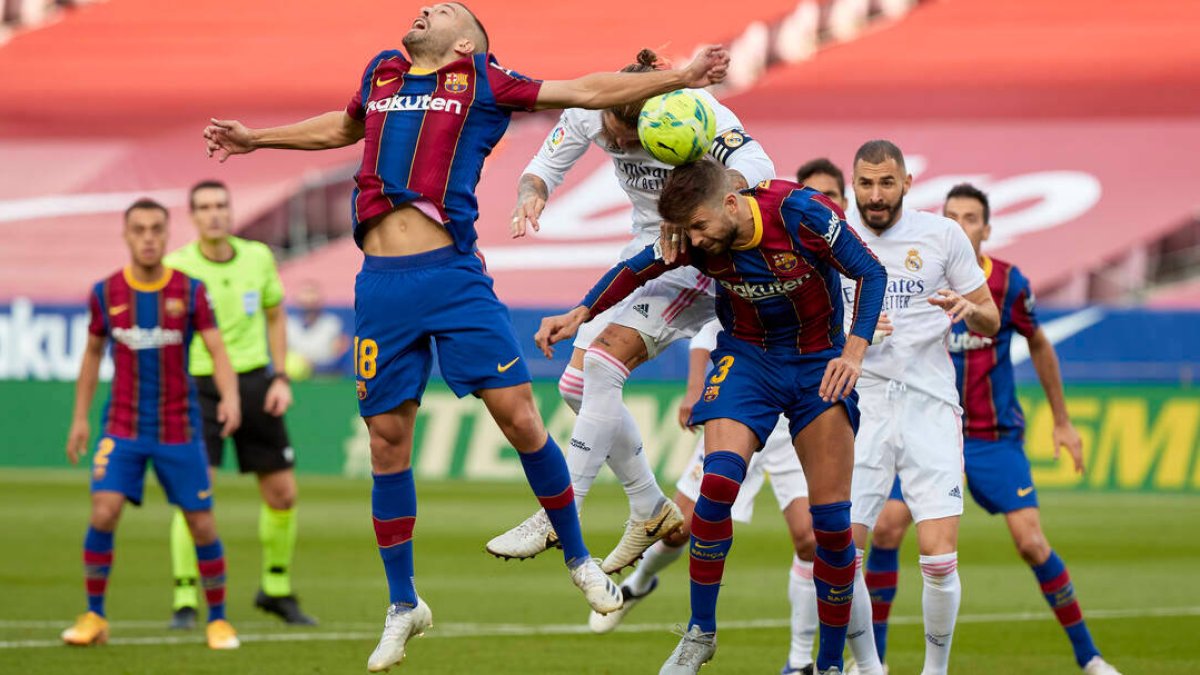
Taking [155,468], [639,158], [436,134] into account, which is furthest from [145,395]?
[436,134]

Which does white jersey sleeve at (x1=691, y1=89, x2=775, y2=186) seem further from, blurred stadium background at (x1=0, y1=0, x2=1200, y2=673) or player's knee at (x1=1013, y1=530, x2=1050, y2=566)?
blurred stadium background at (x1=0, y1=0, x2=1200, y2=673)

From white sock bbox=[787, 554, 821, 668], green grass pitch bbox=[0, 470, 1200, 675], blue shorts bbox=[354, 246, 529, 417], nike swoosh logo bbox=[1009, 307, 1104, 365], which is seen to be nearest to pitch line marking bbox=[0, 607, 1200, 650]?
green grass pitch bbox=[0, 470, 1200, 675]

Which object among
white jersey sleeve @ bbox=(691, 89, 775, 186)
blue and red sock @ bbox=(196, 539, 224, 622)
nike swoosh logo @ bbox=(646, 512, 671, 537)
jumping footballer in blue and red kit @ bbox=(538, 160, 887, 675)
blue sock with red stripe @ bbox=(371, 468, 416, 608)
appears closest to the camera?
jumping footballer in blue and red kit @ bbox=(538, 160, 887, 675)

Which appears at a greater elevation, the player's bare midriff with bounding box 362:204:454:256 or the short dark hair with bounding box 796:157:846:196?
the short dark hair with bounding box 796:157:846:196

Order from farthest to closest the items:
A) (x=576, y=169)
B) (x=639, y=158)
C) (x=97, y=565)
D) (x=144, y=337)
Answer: (x=576, y=169) < (x=144, y=337) < (x=97, y=565) < (x=639, y=158)

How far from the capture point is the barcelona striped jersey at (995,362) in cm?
962

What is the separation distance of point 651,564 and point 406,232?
124 inches

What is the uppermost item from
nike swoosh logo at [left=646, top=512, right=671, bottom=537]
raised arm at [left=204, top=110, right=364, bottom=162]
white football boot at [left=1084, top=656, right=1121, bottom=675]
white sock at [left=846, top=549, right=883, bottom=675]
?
raised arm at [left=204, top=110, right=364, bottom=162]

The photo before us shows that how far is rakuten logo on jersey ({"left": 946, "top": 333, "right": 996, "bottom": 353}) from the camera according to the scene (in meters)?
9.88

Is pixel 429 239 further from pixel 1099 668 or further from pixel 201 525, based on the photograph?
pixel 1099 668

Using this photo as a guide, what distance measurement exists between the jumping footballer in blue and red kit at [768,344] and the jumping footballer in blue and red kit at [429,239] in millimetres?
393

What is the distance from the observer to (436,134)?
23.7ft

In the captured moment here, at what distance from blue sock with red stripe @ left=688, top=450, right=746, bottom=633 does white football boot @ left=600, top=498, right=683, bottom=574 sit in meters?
0.83

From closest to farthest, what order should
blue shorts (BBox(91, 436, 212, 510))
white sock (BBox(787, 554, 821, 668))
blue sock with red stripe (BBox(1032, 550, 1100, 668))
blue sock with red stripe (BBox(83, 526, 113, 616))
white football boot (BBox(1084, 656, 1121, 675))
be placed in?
white sock (BBox(787, 554, 821, 668)), white football boot (BBox(1084, 656, 1121, 675)), blue sock with red stripe (BBox(1032, 550, 1100, 668)), blue sock with red stripe (BBox(83, 526, 113, 616)), blue shorts (BBox(91, 436, 212, 510))
